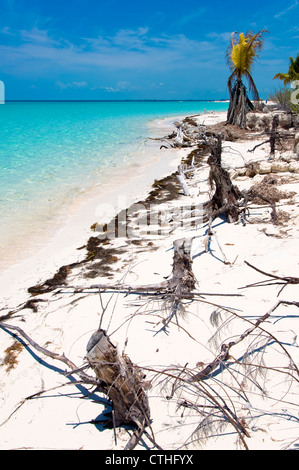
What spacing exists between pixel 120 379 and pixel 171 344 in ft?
2.45

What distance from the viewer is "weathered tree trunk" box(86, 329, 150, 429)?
1.70 metres

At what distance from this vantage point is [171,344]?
7.85ft

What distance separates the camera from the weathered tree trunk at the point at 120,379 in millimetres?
1703

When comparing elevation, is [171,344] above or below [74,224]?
below

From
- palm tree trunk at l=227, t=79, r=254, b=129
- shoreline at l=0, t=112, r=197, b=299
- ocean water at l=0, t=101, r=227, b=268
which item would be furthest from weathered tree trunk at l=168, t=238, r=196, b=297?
palm tree trunk at l=227, t=79, r=254, b=129

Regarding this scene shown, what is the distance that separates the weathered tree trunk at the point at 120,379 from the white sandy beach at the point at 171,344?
0.10 metres

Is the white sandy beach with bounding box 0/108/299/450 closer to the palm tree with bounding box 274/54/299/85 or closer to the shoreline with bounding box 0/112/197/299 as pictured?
the shoreline with bounding box 0/112/197/299

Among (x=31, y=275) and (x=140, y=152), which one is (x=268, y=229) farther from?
(x=140, y=152)

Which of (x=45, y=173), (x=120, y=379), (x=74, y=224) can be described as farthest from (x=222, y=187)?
(x=45, y=173)

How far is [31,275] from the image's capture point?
4.24m

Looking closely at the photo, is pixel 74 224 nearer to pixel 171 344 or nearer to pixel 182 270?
pixel 182 270

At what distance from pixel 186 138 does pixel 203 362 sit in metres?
A: 15.8
